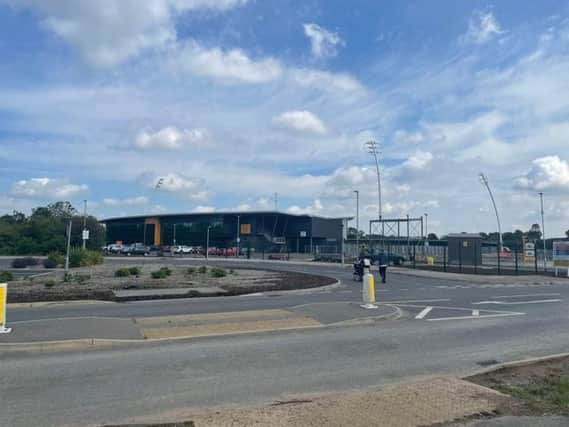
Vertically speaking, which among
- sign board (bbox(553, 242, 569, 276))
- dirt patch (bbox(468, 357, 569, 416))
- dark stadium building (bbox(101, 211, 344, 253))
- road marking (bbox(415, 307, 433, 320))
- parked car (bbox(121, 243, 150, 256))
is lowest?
road marking (bbox(415, 307, 433, 320))

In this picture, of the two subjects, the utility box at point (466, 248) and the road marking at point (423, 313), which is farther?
the utility box at point (466, 248)

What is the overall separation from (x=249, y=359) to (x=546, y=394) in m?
4.22

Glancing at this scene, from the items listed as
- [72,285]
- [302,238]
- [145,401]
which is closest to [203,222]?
[302,238]

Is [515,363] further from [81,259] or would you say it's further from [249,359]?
[81,259]

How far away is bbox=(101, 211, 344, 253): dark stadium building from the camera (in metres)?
87.7

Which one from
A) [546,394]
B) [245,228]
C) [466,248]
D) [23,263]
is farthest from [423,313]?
[245,228]

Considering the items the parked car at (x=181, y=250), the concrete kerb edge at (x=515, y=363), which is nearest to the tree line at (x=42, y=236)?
the parked car at (x=181, y=250)

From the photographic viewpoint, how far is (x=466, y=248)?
37875mm

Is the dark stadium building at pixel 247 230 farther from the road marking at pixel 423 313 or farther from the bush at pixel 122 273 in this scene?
the road marking at pixel 423 313

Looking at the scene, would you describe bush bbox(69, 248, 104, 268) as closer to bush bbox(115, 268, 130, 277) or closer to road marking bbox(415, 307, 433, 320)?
bush bbox(115, 268, 130, 277)

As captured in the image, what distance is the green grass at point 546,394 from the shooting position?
5.34 m

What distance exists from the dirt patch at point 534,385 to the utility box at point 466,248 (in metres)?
30.8

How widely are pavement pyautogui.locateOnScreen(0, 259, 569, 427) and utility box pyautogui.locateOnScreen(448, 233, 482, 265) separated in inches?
973

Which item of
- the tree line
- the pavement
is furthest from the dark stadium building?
the pavement
